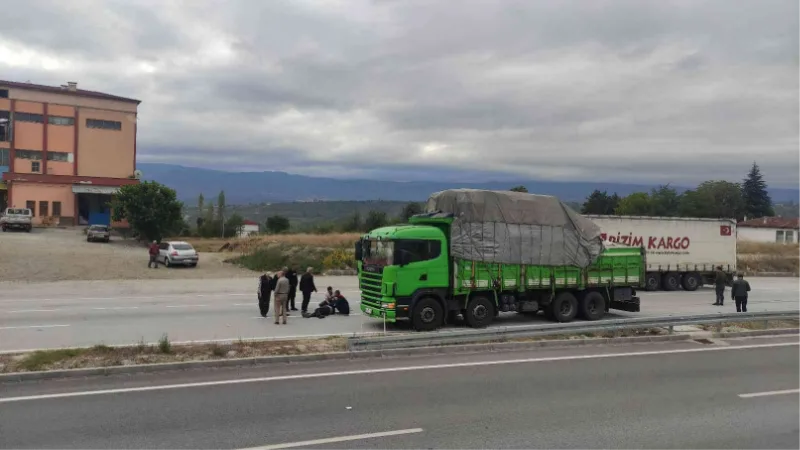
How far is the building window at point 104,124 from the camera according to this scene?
64.5 m

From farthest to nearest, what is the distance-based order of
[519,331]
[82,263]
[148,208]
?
[148,208], [82,263], [519,331]

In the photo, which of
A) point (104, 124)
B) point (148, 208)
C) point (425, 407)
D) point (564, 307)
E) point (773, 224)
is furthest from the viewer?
point (773, 224)

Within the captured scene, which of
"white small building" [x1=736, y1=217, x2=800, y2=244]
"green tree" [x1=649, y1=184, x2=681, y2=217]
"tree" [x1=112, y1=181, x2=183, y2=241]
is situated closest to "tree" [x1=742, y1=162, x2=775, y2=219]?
"green tree" [x1=649, y1=184, x2=681, y2=217]

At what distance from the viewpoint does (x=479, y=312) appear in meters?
16.7

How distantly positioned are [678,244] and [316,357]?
80.6 feet

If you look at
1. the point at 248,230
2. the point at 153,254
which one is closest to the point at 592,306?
the point at 153,254

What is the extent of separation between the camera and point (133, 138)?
218 ft

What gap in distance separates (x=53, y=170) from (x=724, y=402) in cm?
6655

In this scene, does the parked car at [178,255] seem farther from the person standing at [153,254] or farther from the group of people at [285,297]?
the group of people at [285,297]

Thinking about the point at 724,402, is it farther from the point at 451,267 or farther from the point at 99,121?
the point at 99,121

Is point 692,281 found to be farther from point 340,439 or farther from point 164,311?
point 340,439

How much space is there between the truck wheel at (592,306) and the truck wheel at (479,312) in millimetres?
3158

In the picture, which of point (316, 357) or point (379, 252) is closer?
point (316, 357)

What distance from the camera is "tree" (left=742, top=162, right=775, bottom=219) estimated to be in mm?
137562
